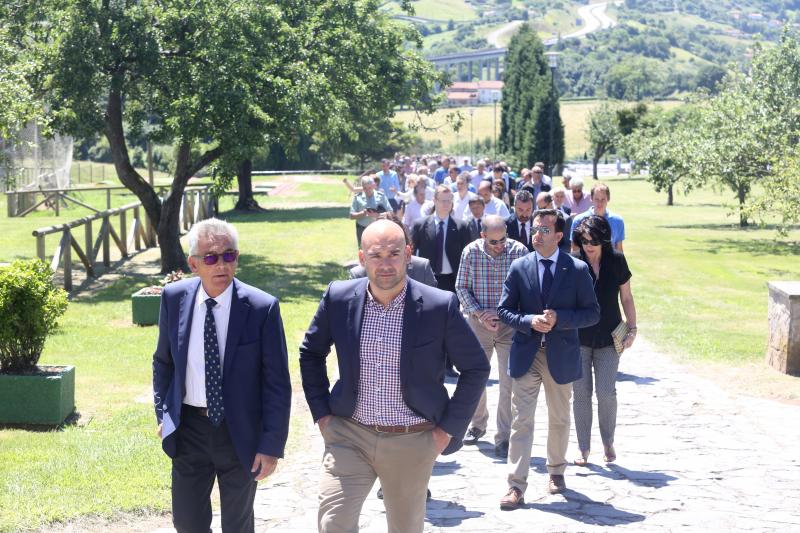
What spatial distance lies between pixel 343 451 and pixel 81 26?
16.2 m

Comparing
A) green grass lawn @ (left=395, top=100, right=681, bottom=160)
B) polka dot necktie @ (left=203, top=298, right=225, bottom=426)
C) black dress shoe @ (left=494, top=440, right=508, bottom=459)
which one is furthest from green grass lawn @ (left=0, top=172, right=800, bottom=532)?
green grass lawn @ (left=395, top=100, right=681, bottom=160)

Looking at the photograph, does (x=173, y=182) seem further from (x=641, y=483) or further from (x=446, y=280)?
(x=641, y=483)

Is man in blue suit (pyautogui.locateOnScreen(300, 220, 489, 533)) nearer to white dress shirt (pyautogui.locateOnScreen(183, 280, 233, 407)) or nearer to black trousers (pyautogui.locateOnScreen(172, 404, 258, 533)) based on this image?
black trousers (pyautogui.locateOnScreen(172, 404, 258, 533))

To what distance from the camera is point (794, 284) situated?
13.3 meters

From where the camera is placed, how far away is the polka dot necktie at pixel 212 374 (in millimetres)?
4949

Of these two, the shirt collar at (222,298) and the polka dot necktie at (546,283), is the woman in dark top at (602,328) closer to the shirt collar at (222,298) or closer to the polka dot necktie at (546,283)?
the polka dot necktie at (546,283)

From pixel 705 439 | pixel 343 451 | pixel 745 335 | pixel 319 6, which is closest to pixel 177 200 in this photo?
pixel 319 6

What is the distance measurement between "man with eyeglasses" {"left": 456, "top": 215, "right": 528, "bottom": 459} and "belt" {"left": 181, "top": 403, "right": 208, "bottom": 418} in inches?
163

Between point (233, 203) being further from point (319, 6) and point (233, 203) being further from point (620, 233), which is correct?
point (620, 233)

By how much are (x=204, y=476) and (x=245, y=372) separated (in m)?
0.54

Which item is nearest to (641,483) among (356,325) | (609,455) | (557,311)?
(609,455)

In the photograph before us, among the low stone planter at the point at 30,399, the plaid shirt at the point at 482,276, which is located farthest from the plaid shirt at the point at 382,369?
the low stone planter at the point at 30,399

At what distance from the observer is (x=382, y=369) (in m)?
5.05

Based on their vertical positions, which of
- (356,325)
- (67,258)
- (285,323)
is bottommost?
(285,323)
